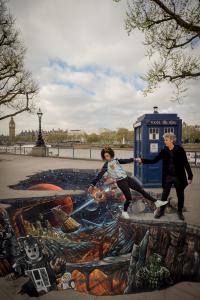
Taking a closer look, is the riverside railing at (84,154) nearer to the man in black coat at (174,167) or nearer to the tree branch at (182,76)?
the tree branch at (182,76)

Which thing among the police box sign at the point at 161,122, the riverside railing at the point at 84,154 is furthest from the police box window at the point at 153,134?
the riverside railing at the point at 84,154

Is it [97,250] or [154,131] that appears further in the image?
[154,131]

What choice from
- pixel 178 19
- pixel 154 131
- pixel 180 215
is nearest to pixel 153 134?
pixel 154 131

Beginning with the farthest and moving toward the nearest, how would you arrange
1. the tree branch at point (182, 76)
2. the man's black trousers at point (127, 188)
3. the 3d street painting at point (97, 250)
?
the tree branch at point (182, 76), the man's black trousers at point (127, 188), the 3d street painting at point (97, 250)

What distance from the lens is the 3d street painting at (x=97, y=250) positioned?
13.6 ft

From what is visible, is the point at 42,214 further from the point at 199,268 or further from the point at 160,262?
the point at 199,268

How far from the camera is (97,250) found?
15.5ft

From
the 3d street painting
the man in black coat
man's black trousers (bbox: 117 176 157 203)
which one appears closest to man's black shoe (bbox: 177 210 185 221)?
the man in black coat

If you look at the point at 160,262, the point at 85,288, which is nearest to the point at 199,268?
the point at 160,262

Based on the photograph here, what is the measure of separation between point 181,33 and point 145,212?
8349mm

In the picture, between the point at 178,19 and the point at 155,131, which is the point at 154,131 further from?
the point at 178,19

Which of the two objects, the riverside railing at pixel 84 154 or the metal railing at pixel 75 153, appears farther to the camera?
the metal railing at pixel 75 153

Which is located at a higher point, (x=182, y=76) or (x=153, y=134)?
(x=182, y=76)

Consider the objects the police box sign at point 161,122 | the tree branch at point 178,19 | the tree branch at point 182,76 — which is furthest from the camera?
the tree branch at point 182,76
